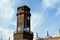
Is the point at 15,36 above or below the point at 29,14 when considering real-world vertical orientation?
below

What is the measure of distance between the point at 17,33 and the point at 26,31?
2175 millimetres

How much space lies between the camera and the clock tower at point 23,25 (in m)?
32.2

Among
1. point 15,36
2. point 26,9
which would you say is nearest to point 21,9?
point 26,9

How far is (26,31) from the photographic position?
32469mm

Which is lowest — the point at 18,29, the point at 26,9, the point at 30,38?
the point at 30,38

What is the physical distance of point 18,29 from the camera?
33312 mm

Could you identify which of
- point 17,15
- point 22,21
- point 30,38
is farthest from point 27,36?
point 17,15

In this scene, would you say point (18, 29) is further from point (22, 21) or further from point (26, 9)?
point (26, 9)

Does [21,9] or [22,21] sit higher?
[21,9]

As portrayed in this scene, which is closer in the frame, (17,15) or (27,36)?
(27,36)

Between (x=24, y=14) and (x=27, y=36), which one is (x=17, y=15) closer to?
(x=24, y=14)

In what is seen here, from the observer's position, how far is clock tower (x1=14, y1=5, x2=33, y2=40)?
32.2m

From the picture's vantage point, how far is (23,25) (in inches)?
1291

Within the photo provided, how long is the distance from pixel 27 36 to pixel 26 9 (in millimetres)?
6625
